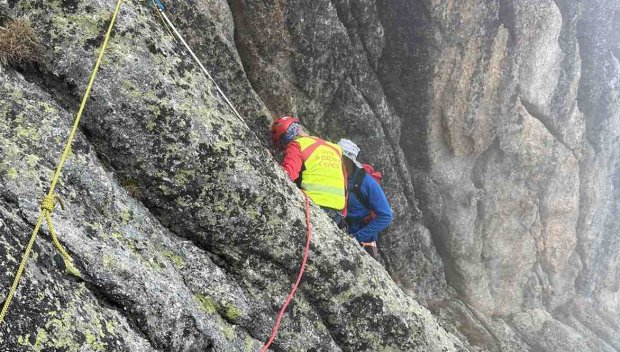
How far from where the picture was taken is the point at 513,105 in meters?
23.0

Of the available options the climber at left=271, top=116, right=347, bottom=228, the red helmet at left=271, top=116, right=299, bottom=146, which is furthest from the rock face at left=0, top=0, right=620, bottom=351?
the climber at left=271, top=116, right=347, bottom=228

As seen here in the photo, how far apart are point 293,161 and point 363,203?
10.9 feet

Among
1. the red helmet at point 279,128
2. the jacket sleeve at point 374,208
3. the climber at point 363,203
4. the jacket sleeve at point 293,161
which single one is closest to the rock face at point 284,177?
the red helmet at point 279,128

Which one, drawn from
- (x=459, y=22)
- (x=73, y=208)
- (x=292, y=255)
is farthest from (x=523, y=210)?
(x=73, y=208)

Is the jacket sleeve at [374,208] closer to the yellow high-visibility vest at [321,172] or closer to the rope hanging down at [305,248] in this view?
the yellow high-visibility vest at [321,172]

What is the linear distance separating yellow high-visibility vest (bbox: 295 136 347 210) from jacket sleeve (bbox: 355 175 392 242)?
1676 millimetres

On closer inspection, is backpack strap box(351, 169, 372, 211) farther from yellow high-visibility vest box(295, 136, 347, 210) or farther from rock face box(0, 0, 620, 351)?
rock face box(0, 0, 620, 351)

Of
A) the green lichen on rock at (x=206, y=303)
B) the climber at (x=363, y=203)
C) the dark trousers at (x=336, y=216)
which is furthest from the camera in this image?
the climber at (x=363, y=203)

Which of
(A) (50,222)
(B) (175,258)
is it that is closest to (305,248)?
(B) (175,258)

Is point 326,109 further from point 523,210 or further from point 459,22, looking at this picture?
point 523,210

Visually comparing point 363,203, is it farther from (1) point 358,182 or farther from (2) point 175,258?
(2) point 175,258

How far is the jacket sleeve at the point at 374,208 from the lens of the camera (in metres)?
13.6

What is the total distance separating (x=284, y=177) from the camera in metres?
10.5

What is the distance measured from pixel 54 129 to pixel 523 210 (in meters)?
23.5
